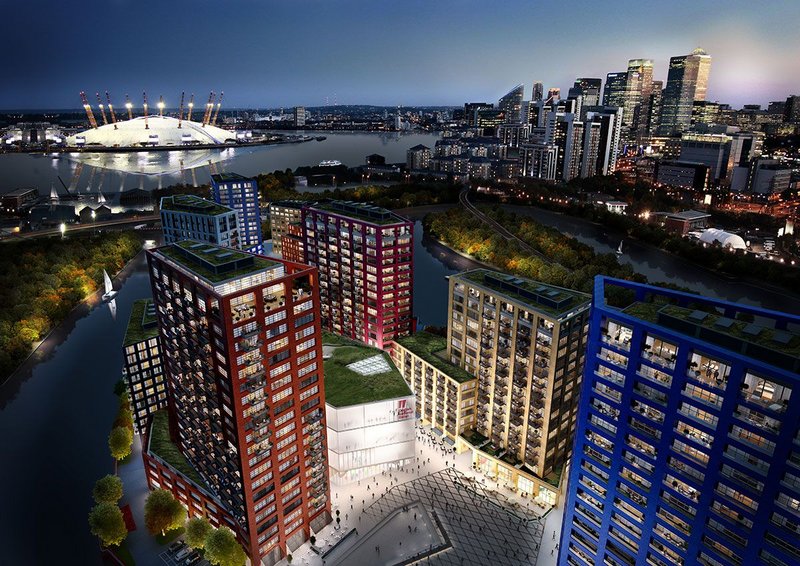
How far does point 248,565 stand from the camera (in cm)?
4384

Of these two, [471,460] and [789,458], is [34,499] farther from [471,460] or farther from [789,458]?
[789,458]

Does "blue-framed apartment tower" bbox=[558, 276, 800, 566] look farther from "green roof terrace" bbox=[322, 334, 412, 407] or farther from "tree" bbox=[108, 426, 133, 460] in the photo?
"tree" bbox=[108, 426, 133, 460]

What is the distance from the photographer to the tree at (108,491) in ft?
→ 156

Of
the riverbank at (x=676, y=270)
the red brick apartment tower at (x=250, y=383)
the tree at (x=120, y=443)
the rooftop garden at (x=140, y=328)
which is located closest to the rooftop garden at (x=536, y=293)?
the red brick apartment tower at (x=250, y=383)

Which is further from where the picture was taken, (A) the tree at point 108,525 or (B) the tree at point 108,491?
(B) the tree at point 108,491

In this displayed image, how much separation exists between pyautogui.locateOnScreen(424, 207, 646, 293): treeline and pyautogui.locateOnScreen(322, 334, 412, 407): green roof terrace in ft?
156

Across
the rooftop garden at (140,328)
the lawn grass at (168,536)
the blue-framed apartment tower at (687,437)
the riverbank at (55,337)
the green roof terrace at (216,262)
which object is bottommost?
the lawn grass at (168,536)

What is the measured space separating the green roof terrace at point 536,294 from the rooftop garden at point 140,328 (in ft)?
119

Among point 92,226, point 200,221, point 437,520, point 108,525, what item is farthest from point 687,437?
point 92,226

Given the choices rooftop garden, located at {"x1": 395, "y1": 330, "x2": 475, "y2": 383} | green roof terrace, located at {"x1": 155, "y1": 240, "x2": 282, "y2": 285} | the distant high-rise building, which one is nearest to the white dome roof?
rooftop garden, located at {"x1": 395, "y1": 330, "x2": 475, "y2": 383}

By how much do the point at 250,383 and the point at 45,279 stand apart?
7929cm

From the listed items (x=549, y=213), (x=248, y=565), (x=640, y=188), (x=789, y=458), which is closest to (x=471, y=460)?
(x=248, y=565)

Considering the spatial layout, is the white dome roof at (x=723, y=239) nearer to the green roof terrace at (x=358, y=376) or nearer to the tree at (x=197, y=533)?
the green roof terrace at (x=358, y=376)

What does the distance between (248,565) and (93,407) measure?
37237mm
